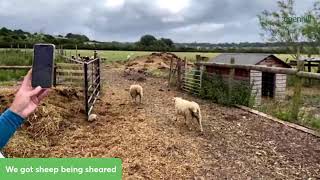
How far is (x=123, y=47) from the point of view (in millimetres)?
75500

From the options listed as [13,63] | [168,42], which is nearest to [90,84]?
[13,63]

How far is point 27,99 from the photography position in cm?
150

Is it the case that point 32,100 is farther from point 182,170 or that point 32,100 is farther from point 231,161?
point 231,161

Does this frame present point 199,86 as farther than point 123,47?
No

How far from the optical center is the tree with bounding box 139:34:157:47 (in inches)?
2972

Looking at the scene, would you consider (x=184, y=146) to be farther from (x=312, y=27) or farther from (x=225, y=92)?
(x=312, y=27)

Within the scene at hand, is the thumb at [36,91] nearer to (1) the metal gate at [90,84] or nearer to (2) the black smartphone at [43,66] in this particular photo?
(2) the black smartphone at [43,66]

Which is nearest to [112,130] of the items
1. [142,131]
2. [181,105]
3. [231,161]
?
[142,131]

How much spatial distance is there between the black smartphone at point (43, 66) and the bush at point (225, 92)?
10.5 meters

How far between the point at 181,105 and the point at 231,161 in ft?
8.06

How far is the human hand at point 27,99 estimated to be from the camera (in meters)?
1.47

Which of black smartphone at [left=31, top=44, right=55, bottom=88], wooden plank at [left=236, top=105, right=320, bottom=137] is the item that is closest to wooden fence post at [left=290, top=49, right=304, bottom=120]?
wooden plank at [left=236, top=105, right=320, bottom=137]

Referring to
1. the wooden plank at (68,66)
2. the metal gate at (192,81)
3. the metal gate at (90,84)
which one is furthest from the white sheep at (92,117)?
the metal gate at (192,81)

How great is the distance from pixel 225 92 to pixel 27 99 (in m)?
11.1
